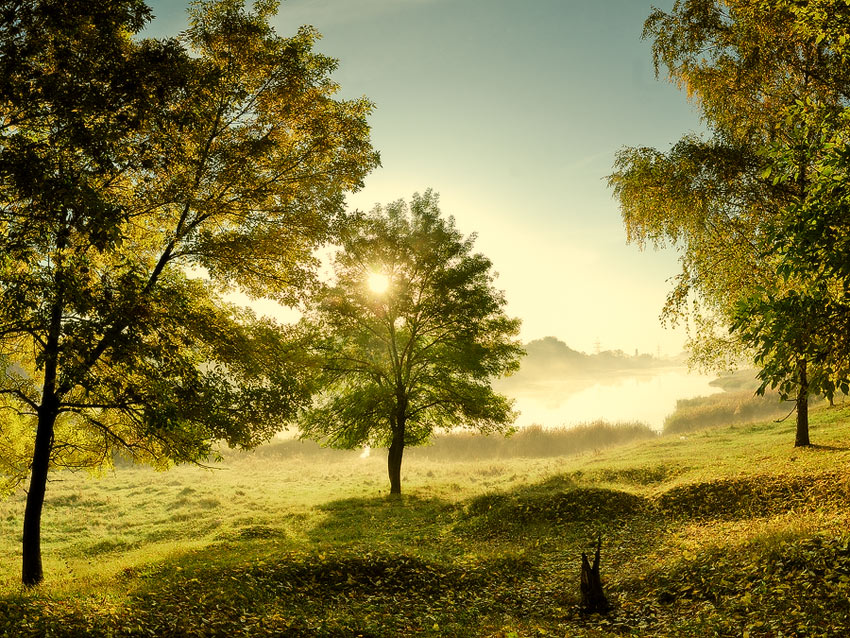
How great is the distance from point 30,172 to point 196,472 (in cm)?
3444

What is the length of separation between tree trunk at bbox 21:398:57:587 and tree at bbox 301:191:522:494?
1090 centimetres

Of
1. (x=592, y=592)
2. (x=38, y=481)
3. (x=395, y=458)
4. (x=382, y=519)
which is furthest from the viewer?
(x=395, y=458)

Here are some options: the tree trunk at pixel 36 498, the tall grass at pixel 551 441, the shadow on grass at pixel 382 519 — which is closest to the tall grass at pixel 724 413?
the tall grass at pixel 551 441

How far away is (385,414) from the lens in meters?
21.2

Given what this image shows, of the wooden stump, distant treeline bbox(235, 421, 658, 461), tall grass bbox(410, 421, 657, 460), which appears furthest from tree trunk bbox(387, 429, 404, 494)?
tall grass bbox(410, 421, 657, 460)

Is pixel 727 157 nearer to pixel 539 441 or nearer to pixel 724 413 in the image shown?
pixel 539 441

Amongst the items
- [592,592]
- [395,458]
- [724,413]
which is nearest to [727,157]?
[592,592]

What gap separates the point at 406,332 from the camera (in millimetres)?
21797

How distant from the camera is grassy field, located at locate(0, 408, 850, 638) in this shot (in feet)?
23.9

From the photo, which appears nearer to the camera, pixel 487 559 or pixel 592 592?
pixel 592 592

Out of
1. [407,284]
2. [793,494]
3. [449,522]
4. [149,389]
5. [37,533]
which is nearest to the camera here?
[149,389]

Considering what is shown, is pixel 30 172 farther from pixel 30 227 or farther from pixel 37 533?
pixel 37 533

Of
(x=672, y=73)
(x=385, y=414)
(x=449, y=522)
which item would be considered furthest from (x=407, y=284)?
(x=672, y=73)

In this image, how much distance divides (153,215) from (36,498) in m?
6.37
